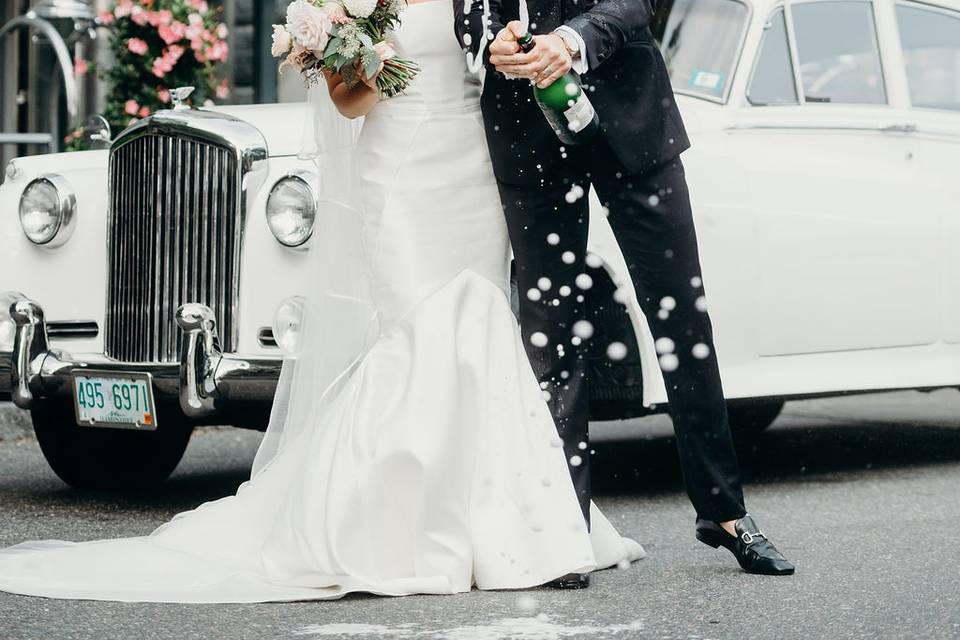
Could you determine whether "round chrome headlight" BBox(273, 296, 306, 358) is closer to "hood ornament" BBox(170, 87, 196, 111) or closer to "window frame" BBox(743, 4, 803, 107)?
"hood ornament" BBox(170, 87, 196, 111)

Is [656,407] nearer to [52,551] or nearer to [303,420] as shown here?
[303,420]

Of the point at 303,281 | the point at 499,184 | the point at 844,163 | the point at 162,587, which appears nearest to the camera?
the point at 162,587

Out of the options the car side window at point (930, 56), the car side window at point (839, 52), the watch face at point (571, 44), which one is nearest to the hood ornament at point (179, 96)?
the watch face at point (571, 44)

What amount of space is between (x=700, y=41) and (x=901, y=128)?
0.86 metres

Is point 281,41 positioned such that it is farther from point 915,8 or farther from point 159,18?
point 159,18

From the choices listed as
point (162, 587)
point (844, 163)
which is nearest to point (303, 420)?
point (162, 587)

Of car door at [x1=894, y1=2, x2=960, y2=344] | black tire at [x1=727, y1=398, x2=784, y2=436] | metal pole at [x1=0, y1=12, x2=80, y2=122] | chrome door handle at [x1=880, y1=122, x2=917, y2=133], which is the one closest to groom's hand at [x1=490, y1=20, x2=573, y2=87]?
chrome door handle at [x1=880, y1=122, x2=917, y2=133]

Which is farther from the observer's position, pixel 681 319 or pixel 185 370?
pixel 185 370

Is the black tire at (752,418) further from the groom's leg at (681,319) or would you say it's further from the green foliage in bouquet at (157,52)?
the green foliage in bouquet at (157,52)

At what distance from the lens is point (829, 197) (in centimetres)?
577

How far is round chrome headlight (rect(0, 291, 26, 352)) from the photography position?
17.7 feet

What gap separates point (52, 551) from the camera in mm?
4445

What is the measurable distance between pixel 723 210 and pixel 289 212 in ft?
4.79

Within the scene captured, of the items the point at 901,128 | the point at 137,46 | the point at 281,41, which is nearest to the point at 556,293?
the point at 281,41
